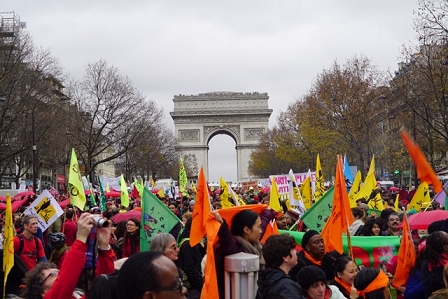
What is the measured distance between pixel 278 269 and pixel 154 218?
3760 mm

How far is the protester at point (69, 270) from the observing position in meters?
3.92

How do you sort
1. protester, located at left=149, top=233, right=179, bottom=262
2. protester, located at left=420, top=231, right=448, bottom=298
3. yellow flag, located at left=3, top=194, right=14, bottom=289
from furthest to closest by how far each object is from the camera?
yellow flag, located at left=3, top=194, right=14, bottom=289
protester, located at left=149, top=233, right=179, bottom=262
protester, located at left=420, top=231, right=448, bottom=298

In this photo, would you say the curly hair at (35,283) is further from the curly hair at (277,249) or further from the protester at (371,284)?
the protester at (371,284)

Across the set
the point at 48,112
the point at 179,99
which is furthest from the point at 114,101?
the point at 179,99

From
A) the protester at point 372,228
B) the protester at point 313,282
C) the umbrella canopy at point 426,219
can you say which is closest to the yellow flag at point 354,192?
the umbrella canopy at point 426,219

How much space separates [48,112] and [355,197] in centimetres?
2845

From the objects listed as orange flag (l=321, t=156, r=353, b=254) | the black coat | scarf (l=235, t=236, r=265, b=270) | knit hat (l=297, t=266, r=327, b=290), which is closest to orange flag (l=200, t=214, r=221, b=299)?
the black coat

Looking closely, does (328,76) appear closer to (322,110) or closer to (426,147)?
(322,110)

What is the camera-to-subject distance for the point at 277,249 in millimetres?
5066

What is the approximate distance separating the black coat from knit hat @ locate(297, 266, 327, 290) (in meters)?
0.23

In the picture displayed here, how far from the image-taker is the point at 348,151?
48594 mm

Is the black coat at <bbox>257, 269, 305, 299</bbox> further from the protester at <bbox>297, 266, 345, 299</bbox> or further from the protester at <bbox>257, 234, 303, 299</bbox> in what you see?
the protester at <bbox>297, 266, 345, 299</bbox>

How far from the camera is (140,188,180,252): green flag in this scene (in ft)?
27.6

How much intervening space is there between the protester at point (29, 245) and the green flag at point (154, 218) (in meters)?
1.16
